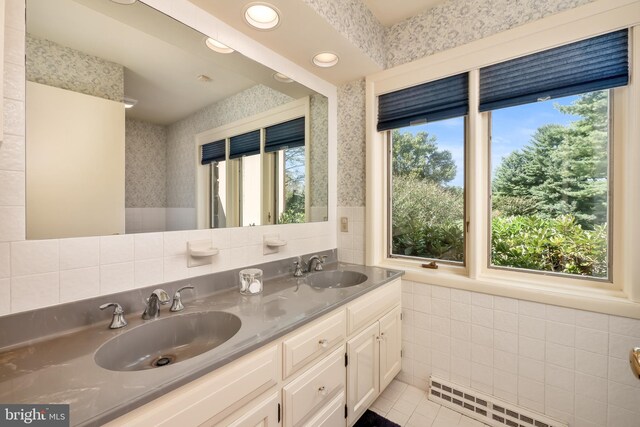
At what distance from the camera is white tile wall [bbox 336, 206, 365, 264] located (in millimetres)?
2148

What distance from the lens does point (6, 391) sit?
2.13 ft

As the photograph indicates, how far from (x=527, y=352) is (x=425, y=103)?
1.65m

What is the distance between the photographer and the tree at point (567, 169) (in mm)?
1429

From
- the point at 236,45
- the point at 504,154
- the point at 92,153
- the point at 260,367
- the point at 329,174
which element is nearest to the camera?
the point at 260,367

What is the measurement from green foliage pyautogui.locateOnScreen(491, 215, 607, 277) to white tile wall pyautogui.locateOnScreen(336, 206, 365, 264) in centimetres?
88

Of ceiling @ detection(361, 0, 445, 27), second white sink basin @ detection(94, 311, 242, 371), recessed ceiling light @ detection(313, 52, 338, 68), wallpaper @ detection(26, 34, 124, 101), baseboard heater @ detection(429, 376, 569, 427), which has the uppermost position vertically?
ceiling @ detection(361, 0, 445, 27)

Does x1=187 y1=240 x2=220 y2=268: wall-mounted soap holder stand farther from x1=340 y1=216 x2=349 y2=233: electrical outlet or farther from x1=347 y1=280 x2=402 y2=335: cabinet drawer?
x1=340 y1=216 x2=349 y2=233: electrical outlet

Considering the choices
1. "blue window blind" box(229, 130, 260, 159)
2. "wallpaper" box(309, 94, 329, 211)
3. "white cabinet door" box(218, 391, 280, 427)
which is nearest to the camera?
"white cabinet door" box(218, 391, 280, 427)

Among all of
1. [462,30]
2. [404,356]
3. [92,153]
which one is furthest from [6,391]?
[462,30]

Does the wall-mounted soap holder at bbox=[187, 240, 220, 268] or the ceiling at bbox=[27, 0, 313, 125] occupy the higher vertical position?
the ceiling at bbox=[27, 0, 313, 125]

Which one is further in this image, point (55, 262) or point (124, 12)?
point (124, 12)

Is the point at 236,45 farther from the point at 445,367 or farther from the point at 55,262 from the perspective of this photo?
the point at 445,367

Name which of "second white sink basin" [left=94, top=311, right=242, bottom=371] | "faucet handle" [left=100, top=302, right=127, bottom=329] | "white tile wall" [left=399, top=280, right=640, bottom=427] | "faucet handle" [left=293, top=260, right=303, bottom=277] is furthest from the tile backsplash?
"white tile wall" [left=399, top=280, right=640, bottom=427]

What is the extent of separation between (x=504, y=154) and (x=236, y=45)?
171 cm
